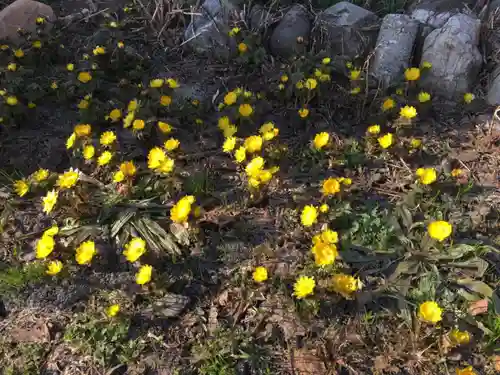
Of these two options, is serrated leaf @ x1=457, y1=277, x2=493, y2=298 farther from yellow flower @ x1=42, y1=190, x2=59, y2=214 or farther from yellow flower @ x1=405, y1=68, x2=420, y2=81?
yellow flower @ x1=42, y1=190, x2=59, y2=214

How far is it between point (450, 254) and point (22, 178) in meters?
2.46

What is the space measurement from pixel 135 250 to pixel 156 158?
619 millimetres

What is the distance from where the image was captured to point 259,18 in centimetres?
377

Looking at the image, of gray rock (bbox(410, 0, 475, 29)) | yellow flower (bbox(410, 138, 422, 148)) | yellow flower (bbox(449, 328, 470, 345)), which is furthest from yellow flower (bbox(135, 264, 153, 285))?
gray rock (bbox(410, 0, 475, 29))

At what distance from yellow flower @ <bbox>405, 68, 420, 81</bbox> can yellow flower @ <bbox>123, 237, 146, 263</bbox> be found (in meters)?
2.02

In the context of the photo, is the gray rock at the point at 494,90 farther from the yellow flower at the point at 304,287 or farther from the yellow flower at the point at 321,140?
the yellow flower at the point at 304,287

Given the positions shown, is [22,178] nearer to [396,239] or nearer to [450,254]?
[396,239]

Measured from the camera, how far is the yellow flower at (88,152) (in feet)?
9.11

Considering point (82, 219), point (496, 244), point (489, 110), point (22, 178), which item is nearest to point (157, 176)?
point (82, 219)

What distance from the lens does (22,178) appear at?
2889mm

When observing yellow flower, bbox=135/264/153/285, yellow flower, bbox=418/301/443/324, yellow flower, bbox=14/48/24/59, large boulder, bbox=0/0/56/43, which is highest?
large boulder, bbox=0/0/56/43

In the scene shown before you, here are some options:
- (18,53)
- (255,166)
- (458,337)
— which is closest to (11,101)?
(18,53)

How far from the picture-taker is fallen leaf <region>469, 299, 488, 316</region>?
216 centimetres

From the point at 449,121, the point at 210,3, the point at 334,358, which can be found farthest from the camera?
the point at 210,3
